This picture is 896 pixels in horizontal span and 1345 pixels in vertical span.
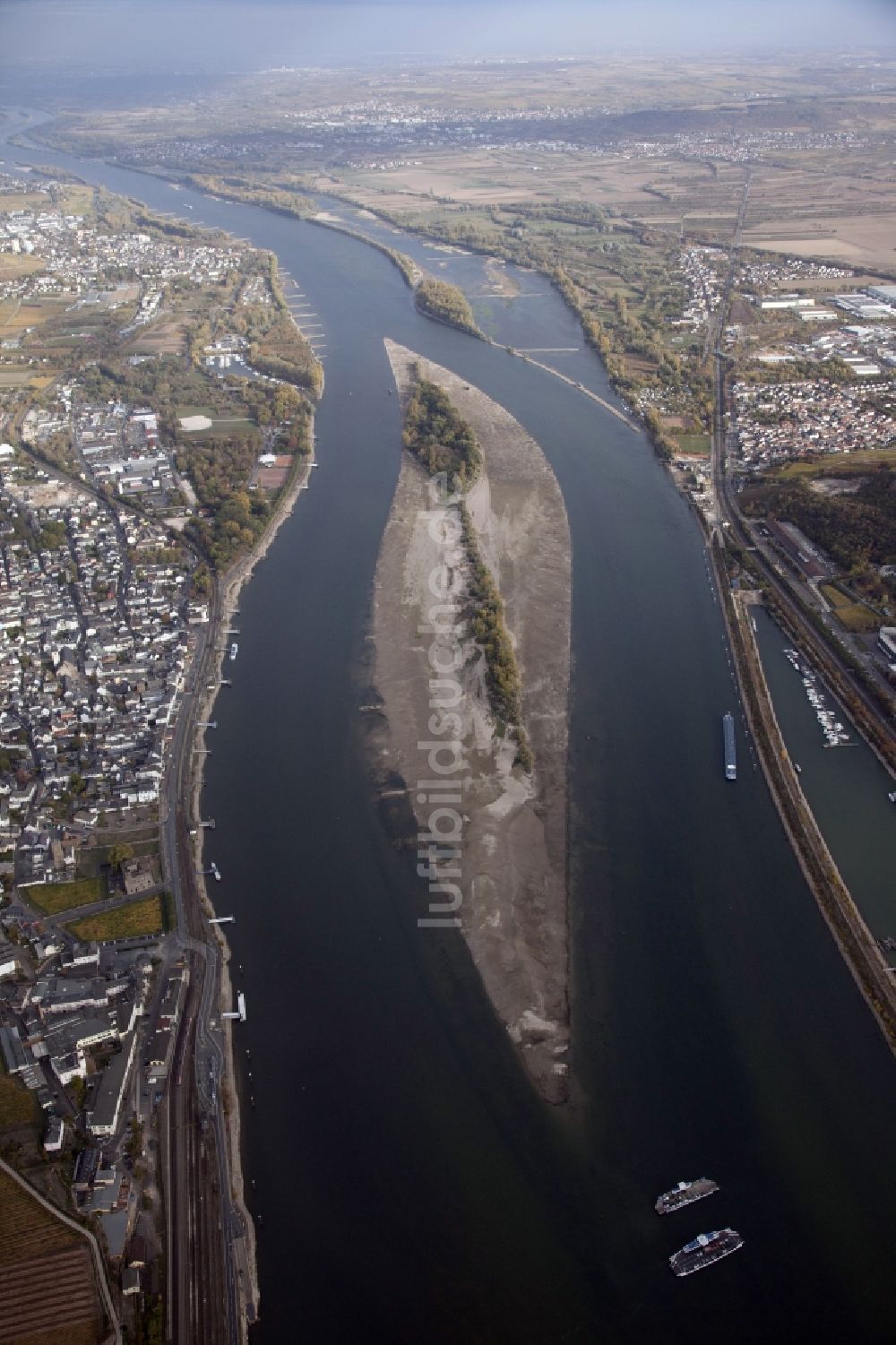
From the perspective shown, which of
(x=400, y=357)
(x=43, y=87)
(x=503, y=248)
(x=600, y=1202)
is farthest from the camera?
(x=43, y=87)

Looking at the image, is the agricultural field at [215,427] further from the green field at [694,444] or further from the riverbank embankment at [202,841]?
the green field at [694,444]

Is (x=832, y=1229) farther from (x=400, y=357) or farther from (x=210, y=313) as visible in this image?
(x=210, y=313)

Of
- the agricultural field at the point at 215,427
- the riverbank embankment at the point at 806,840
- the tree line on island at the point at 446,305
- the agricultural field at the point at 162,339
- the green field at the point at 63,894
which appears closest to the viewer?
the riverbank embankment at the point at 806,840

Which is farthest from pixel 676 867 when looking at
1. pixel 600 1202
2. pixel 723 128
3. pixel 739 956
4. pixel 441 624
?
pixel 723 128

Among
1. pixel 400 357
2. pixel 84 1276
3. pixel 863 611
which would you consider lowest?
pixel 84 1276

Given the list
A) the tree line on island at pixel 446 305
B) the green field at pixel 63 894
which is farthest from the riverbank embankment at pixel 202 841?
the tree line on island at pixel 446 305

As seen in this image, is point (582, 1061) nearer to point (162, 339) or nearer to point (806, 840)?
point (806, 840)
